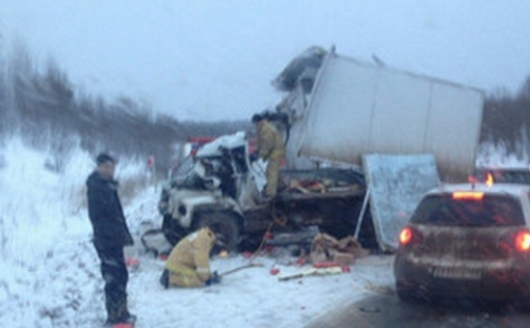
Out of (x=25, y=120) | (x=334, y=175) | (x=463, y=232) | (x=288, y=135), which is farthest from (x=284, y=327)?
(x=25, y=120)

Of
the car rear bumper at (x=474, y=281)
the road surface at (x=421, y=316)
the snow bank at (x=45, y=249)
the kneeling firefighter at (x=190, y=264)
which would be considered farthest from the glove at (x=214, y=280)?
the car rear bumper at (x=474, y=281)

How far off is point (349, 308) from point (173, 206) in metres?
5.31

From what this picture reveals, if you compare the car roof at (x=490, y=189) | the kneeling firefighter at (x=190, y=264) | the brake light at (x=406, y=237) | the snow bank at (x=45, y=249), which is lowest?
the snow bank at (x=45, y=249)

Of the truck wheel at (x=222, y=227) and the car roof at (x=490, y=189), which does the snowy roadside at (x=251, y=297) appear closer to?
the truck wheel at (x=222, y=227)

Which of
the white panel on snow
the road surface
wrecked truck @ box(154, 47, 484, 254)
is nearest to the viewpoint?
the road surface

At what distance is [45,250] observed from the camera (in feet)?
40.1

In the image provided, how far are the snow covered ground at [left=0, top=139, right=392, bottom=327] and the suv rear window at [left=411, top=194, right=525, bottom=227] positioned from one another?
170cm

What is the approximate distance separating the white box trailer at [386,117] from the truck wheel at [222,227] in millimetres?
2041

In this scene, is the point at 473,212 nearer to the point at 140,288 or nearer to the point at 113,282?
the point at 113,282

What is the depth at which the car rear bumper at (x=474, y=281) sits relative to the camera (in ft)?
24.5

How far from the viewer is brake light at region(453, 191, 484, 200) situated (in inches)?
312

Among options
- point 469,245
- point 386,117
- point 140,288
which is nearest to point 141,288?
point 140,288

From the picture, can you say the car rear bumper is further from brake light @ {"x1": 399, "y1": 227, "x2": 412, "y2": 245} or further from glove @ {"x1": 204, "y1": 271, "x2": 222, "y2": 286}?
glove @ {"x1": 204, "y1": 271, "x2": 222, "y2": 286}

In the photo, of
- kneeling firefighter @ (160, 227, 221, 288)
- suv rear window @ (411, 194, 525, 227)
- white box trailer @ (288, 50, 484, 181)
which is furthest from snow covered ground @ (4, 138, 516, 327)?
white box trailer @ (288, 50, 484, 181)
